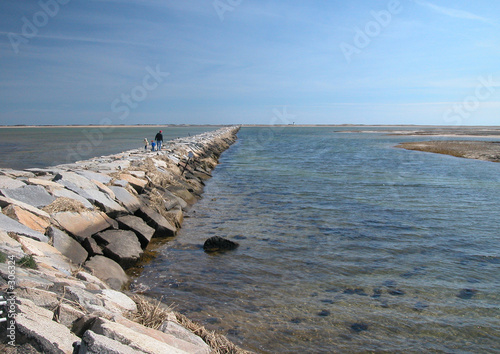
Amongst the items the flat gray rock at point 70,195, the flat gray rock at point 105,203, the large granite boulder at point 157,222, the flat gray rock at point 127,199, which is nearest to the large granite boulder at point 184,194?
the flat gray rock at point 127,199

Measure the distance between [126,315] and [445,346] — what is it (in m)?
3.50

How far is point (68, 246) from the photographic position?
5.27 metres

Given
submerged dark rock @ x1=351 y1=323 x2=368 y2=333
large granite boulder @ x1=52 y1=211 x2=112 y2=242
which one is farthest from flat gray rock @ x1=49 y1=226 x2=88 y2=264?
submerged dark rock @ x1=351 y1=323 x2=368 y2=333

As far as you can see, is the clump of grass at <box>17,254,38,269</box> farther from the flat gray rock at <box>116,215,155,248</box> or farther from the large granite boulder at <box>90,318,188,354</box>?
the flat gray rock at <box>116,215,155,248</box>

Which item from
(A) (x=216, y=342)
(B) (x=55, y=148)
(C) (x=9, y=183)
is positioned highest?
(C) (x=9, y=183)

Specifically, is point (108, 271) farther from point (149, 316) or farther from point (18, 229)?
point (149, 316)

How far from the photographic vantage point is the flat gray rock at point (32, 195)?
5881 mm

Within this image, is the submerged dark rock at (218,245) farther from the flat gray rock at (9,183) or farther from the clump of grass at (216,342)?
the flat gray rock at (9,183)

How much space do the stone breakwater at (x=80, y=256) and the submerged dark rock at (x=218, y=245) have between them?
4.01ft

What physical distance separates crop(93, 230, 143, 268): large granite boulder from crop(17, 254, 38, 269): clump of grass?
2201mm

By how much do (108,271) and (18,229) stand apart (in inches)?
52.6

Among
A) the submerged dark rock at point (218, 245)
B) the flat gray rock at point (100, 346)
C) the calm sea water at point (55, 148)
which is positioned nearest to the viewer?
the flat gray rock at point (100, 346)

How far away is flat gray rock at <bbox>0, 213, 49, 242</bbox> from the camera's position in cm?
461

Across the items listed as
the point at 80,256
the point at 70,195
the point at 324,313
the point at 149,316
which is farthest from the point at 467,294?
the point at 70,195
